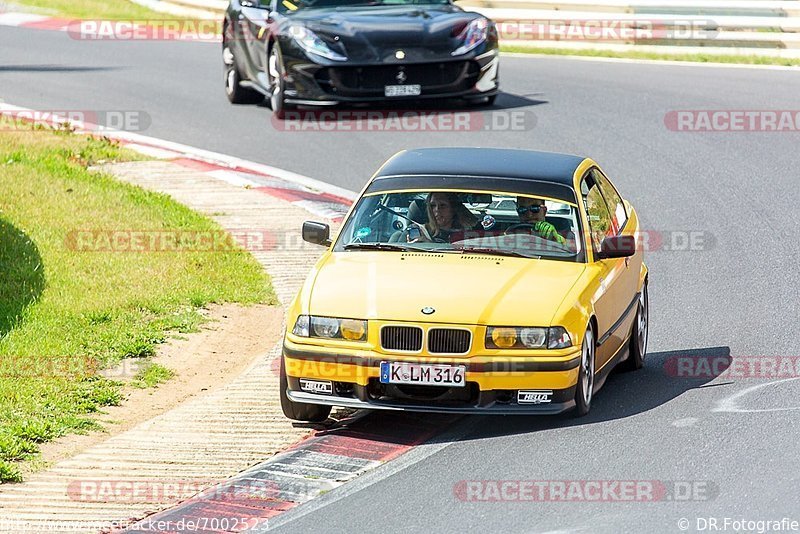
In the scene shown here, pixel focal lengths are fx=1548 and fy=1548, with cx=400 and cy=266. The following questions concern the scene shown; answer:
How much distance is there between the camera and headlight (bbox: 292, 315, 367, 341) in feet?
28.6

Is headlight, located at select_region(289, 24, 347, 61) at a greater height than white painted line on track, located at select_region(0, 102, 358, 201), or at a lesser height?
greater

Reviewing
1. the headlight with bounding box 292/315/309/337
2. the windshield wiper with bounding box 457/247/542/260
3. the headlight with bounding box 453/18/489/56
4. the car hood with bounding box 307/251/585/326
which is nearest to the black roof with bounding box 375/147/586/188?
the windshield wiper with bounding box 457/247/542/260

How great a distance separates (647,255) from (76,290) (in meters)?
5.00

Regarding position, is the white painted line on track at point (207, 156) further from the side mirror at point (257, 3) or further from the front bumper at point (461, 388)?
the front bumper at point (461, 388)

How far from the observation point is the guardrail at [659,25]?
2445cm

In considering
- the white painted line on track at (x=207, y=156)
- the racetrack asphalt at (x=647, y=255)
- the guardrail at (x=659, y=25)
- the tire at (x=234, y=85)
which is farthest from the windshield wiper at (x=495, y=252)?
the guardrail at (x=659, y=25)

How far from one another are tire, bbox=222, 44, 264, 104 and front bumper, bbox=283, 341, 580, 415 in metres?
12.5

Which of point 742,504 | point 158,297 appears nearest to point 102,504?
point 742,504

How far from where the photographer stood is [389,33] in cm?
1853

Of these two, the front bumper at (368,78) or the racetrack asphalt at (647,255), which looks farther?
the front bumper at (368,78)

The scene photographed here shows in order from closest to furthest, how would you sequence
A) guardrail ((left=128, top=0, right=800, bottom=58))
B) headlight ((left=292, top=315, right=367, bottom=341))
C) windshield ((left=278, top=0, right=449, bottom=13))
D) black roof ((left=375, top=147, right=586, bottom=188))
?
headlight ((left=292, top=315, right=367, bottom=341)), black roof ((left=375, top=147, right=586, bottom=188)), windshield ((left=278, top=0, right=449, bottom=13)), guardrail ((left=128, top=0, right=800, bottom=58))

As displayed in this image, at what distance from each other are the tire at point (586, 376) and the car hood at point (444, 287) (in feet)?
1.01

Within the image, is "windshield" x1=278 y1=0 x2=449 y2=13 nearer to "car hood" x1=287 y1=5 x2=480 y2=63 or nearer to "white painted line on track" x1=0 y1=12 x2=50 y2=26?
"car hood" x1=287 y1=5 x2=480 y2=63

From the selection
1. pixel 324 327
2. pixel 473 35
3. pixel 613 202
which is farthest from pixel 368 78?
pixel 324 327
